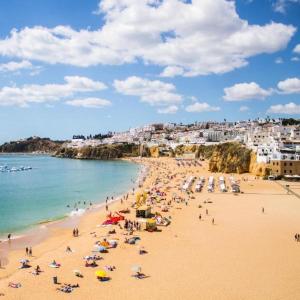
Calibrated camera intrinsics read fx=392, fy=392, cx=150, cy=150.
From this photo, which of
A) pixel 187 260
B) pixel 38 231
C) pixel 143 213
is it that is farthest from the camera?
pixel 143 213

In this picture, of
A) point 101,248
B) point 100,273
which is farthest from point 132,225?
point 100,273

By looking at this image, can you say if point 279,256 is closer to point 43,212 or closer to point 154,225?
point 154,225

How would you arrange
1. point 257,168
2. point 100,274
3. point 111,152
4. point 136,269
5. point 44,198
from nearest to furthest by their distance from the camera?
point 100,274
point 136,269
point 44,198
point 257,168
point 111,152

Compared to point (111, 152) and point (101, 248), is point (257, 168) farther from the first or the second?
point (111, 152)

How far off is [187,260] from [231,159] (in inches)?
1588

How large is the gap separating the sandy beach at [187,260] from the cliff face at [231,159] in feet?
82.4

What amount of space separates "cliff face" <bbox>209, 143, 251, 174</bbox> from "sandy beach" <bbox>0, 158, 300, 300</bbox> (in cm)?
2512

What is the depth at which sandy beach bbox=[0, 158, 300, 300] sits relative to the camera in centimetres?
1455

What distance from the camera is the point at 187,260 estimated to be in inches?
704

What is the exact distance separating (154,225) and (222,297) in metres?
10.1

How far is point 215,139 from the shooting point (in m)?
131

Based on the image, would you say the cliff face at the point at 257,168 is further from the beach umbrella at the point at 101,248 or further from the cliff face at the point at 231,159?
the beach umbrella at the point at 101,248

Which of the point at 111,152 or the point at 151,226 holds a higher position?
the point at 111,152

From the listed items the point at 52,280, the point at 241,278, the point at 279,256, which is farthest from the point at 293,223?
the point at 52,280
